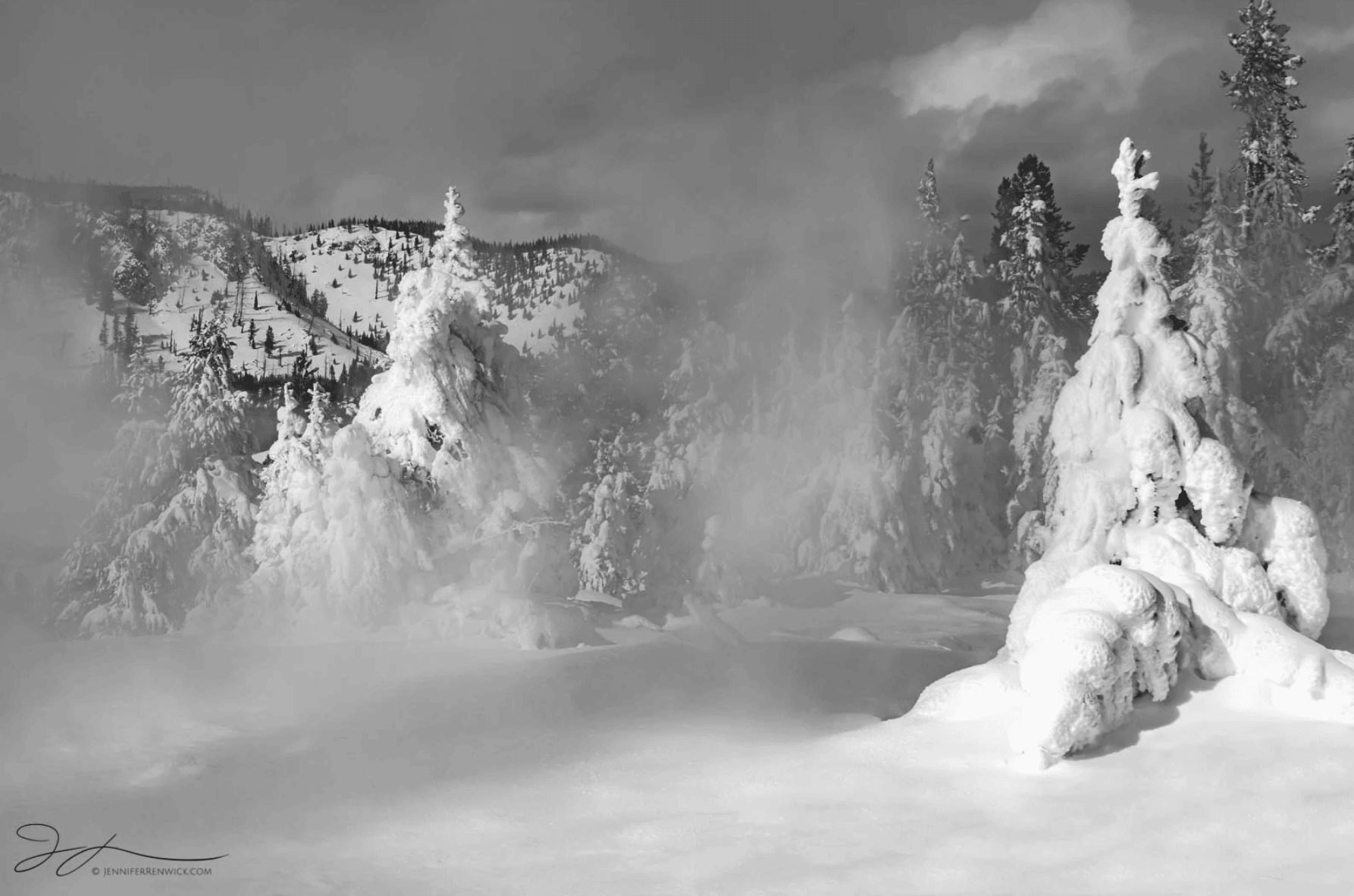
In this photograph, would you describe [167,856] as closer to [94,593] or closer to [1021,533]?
[94,593]

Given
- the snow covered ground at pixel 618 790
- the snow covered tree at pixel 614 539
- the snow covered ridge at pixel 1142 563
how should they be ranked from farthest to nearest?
the snow covered tree at pixel 614 539
the snow covered ridge at pixel 1142 563
the snow covered ground at pixel 618 790

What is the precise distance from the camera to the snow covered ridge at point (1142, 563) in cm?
997

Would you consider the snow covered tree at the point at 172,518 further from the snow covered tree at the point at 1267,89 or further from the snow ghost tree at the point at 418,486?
the snow covered tree at the point at 1267,89

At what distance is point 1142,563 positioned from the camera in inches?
493

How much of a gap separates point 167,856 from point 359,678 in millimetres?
7059

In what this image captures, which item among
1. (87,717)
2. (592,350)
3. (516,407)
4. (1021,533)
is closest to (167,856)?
(87,717)

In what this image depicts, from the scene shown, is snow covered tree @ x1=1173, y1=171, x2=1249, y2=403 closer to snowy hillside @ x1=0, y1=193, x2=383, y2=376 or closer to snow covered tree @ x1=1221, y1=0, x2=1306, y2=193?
snow covered tree @ x1=1221, y1=0, x2=1306, y2=193
